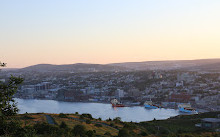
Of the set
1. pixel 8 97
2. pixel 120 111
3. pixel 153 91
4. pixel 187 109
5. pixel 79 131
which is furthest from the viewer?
pixel 153 91

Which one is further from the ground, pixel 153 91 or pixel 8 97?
pixel 8 97

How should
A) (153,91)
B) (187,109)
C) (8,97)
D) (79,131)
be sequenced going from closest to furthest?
(8,97) → (79,131) → (187,109) → (153,91)

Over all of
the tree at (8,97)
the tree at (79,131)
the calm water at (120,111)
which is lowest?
the calm water at (120,111)

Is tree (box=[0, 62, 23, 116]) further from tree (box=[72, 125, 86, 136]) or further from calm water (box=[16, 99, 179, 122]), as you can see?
calm water (box=[16, 99, 179, 122])

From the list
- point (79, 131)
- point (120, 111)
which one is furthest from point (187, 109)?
point (79, 131)

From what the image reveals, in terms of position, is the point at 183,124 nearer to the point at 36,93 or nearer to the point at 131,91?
the point at 131,91

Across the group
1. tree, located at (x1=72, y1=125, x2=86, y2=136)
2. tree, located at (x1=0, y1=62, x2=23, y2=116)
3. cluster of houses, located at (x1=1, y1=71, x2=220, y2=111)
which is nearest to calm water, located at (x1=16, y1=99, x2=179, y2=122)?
cluster of houses, located at (x1=1, y1=71, x2=220, y2=111)

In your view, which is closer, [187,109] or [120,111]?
[187,109]

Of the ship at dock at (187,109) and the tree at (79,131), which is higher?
the tree at (79,131)

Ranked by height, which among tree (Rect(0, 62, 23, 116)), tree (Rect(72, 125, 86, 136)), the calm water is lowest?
the calm water

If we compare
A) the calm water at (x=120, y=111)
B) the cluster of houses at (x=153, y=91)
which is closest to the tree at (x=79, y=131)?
the calm water at (x=120, y=111)

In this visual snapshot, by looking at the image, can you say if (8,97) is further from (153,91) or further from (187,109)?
(153,91)

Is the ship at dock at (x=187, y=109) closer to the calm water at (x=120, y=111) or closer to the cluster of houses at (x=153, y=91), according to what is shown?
the calm water at (x=120, y=111)
